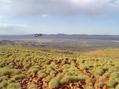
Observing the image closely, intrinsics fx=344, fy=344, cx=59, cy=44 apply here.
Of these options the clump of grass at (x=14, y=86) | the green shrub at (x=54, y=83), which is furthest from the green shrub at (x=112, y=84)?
the clump of grass at (x=14, y=86)

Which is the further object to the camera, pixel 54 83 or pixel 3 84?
pixel 3 84

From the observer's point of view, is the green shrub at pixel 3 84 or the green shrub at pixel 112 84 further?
the green shrub at pixel 3 84

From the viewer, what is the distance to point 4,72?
26109mm

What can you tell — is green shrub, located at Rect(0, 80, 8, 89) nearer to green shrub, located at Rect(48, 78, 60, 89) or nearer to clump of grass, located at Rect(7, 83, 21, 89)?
clump of grass, located at Rect(7, 83, 21, 89)

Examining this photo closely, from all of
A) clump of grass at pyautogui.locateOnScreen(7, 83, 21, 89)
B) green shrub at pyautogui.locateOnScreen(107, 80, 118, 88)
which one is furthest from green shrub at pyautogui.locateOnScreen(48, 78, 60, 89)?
green shrub at pyautogui.locateOnScreen(107, 80, 118, 88)

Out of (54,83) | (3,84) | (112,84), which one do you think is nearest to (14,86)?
(3,84)

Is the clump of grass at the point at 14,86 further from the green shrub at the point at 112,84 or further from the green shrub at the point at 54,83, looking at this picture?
the green shrub at the point at 112,84

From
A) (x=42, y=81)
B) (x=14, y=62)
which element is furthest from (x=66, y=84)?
(x=14, y=62)

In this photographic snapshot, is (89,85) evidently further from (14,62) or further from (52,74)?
(14,62)

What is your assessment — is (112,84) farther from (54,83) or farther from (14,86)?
(14,86)

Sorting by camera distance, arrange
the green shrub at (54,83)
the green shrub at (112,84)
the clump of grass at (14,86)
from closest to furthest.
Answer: the green shrub at (112,84)
the green shrub at (54,83)
the clump of grass at (14,86)

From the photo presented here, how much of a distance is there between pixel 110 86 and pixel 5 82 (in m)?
7.14

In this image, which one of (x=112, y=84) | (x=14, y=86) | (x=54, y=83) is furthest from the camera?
(x=14, y=86)

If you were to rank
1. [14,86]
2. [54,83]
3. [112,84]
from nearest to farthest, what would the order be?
[112,84] < [54,83] < [14,86]
